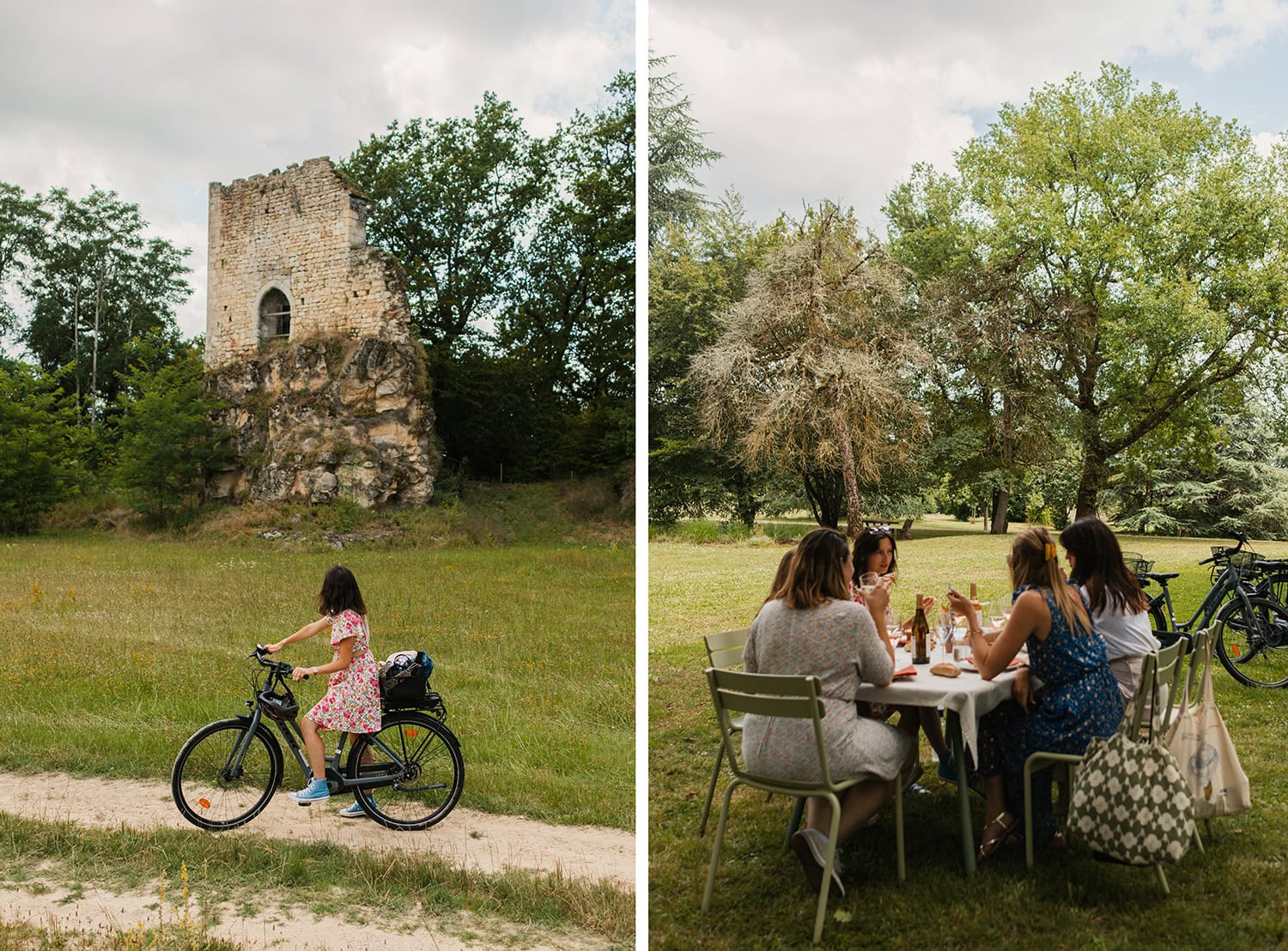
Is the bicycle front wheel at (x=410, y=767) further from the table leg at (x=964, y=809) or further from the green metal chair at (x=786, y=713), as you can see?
the table leg at (x=964, y=809)

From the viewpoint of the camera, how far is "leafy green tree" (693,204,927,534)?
8258mm

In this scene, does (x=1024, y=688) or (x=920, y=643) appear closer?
(x=1024, y=688)

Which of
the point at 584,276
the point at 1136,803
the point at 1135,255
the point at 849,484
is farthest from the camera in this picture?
the point at 584,276

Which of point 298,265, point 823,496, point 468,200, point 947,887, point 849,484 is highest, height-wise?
point 468,200

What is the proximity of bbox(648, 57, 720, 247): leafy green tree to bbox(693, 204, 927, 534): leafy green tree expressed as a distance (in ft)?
5.16

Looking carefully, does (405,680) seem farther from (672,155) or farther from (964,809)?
(672,155)

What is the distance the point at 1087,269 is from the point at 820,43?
3.54 metres

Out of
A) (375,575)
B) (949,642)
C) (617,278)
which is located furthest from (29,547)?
(949,642)

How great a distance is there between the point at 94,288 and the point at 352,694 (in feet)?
69.3

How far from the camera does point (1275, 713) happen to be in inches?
203

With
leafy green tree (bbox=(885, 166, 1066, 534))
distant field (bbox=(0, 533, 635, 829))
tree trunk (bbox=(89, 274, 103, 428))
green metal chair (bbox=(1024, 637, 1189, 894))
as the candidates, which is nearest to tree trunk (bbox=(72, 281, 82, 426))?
tree trunk (bbox=(89, 274, 103, 428))

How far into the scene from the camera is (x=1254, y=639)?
560 centimetres

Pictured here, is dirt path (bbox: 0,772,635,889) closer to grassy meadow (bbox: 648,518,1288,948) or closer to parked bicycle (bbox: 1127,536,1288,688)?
grassy meadow (bbox: 648,518,1288,948)

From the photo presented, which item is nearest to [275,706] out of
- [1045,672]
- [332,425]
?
[1045,672]
